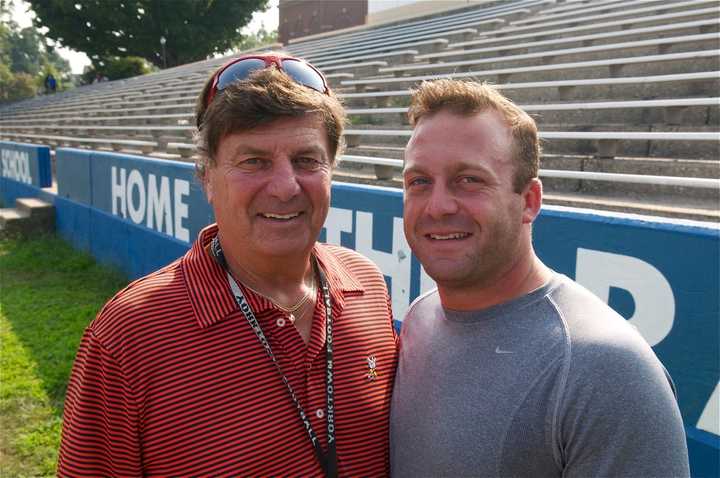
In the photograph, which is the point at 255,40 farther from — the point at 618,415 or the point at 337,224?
the point at 618,415

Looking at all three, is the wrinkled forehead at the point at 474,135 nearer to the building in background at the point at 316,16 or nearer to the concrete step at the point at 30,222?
the concrete step at the point at 30,222

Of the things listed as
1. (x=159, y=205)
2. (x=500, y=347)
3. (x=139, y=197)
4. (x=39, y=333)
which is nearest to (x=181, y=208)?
(x=159, y=205)

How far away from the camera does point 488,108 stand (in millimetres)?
1394

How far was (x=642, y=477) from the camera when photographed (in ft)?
3.53

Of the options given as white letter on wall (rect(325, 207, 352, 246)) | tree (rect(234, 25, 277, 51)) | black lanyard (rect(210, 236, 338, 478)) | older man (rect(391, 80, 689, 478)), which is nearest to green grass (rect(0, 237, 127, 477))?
white letter on wall (rect(325, 207, 352, 246))

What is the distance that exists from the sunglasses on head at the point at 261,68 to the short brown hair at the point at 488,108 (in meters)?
0.27

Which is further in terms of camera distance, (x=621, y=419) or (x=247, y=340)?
(x=247, y=340)

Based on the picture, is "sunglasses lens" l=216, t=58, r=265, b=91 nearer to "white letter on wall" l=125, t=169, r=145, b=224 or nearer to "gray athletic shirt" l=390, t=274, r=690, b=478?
"gray athletic shirt" l=390, t=274, r=690, b=478

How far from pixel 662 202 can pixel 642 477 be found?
280cm

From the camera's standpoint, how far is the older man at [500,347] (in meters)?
1.11

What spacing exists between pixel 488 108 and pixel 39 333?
4.76m

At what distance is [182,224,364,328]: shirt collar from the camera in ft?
4.53

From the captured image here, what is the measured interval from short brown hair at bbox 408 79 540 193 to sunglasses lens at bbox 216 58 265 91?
41 cm

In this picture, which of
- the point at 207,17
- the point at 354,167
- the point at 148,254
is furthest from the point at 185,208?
the point at 207,17
